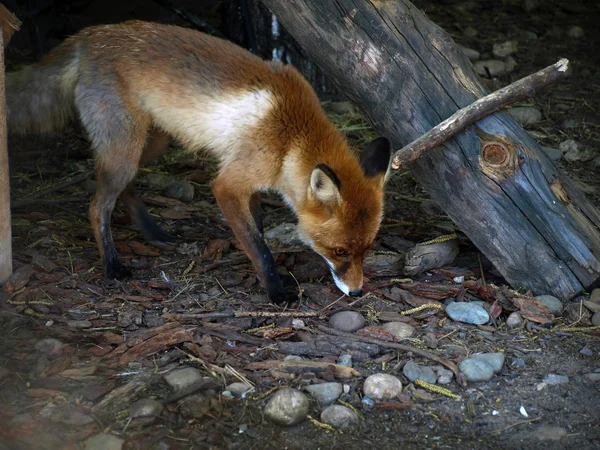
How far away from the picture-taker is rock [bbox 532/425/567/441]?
327cm

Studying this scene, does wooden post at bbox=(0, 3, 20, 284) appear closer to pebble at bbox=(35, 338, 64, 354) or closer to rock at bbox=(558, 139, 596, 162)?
pebble at bbox=(35, 338, 64, 354)

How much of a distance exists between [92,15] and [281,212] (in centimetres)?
338

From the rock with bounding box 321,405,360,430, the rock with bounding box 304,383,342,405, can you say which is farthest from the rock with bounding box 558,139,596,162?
the rock with bounding box 321,405,360,430

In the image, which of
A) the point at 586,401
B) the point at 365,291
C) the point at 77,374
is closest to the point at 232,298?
the point at 365,291

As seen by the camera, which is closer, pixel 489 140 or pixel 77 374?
pixel 77 374

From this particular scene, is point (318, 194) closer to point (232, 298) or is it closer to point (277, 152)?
point (277, 152)

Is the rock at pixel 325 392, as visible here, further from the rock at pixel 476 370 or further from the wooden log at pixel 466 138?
the wooden log at pixel 466 138

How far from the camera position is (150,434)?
10.6 feet

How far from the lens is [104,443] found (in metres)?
3.12

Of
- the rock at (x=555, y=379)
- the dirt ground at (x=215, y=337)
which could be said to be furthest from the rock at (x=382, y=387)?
the rock at (x=555, y=379)

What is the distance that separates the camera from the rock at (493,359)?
380 cm

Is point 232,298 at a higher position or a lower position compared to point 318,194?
lower

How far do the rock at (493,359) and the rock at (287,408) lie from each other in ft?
3.42

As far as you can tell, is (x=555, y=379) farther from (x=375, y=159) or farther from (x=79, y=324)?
(x=79, y=324)
